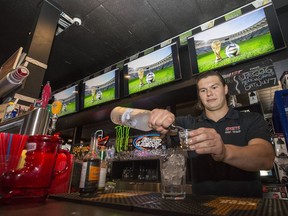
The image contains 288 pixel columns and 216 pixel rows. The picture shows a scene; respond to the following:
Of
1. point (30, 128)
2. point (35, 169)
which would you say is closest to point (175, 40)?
point (30, 128)

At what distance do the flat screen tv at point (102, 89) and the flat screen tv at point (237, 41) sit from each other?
147 centimetres

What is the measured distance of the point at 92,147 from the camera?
112cm

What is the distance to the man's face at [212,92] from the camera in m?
1.44

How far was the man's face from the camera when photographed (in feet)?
4.73

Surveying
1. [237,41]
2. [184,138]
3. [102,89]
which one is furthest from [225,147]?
[102,89]

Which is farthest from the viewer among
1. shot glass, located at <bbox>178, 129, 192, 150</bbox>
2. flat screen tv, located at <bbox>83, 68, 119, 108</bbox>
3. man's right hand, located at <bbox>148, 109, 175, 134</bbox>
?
flat screen tv, located at <bbox>83, 68, 119, 108</bbox>

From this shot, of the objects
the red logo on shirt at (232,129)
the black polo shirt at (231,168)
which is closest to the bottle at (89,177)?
the black polo shirt at (231,168)

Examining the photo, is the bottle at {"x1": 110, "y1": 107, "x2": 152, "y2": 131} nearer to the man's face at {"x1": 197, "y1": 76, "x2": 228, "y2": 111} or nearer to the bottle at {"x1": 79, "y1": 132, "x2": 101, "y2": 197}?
the bottle at {"x1": 79, "y1": 132, "x2": 101, "y2": 197}

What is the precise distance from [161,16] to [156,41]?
1.71ft

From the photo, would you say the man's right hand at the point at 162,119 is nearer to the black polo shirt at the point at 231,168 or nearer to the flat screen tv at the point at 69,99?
the black polo shirt at the point at 231,168

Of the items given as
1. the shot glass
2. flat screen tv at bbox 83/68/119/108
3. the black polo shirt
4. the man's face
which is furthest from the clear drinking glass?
flat screen tv at bbox 83/68/119/108

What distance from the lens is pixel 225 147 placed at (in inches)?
33.2

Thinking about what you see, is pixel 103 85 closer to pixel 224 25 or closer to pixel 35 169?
pixel 224 25

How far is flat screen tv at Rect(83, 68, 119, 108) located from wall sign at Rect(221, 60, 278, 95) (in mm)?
1894
